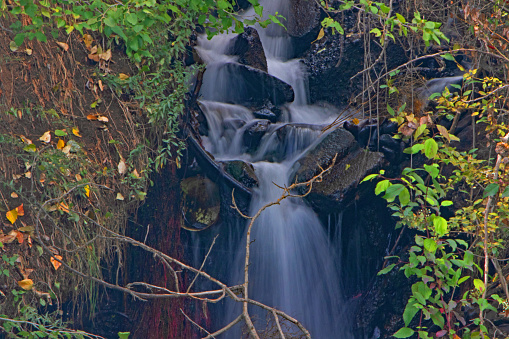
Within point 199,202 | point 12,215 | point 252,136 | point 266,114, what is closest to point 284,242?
point 199,202

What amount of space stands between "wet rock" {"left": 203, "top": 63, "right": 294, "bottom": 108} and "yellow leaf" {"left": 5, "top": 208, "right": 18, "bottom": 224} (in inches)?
104

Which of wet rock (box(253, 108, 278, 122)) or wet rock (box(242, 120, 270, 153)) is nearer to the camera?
wet rock (box(242, 120, 270, 153))

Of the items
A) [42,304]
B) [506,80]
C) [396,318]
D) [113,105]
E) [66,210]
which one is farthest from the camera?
[396,318]

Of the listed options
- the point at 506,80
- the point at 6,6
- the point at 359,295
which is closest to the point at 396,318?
the point at 359,295

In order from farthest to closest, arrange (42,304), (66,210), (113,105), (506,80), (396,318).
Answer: (396,318) → (113,105) → (506,80) → (66,210) → (42,304)

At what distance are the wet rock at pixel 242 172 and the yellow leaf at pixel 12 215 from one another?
1.87 metres

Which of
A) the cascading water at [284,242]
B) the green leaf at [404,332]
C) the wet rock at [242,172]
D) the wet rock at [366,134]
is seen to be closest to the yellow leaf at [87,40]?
the cascading water at [284,242]

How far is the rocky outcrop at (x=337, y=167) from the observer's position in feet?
14.2

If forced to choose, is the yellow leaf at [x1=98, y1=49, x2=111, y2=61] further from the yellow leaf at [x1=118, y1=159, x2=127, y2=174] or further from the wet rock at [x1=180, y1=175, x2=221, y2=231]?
the wet rock at [x1=180, y1=175, x2=221, y2=231]

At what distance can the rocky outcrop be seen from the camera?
4.32m

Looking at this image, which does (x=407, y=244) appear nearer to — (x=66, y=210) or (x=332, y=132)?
(x=332, y=132)

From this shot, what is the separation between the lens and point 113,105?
4.02 m

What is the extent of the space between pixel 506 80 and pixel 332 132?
165cm

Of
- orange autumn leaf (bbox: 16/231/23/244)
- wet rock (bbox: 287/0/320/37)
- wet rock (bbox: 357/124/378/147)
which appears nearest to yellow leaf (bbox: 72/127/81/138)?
orange autumn leaf (bbox: 16/231/23/244)
